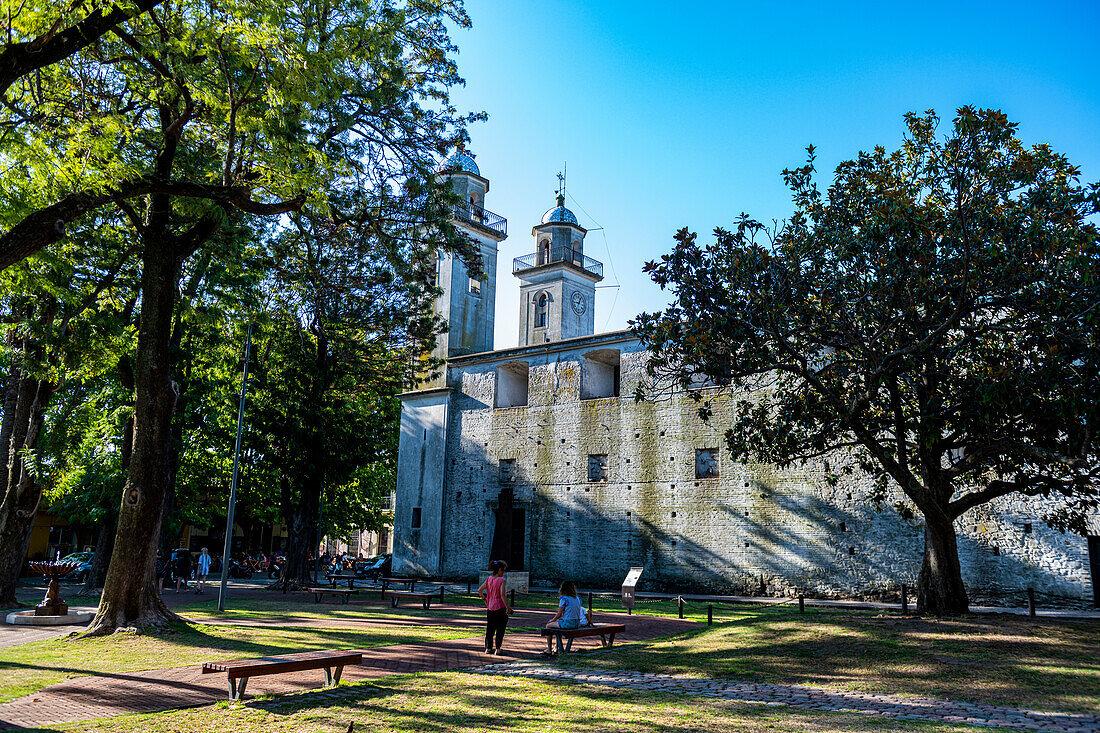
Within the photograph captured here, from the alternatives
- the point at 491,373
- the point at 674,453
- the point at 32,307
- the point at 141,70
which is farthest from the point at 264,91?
the point at 491,373

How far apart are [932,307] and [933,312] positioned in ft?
0.45

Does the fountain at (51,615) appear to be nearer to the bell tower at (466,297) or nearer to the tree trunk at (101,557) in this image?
the tree trunk at (101,557)

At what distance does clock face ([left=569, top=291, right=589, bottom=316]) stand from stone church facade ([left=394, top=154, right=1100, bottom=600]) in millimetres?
6849

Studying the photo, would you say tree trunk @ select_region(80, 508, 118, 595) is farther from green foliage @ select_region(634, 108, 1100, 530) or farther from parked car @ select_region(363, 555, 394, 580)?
green foliage @ select_region(634, 108, 1100, 530)

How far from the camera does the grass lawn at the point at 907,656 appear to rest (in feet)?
27.9

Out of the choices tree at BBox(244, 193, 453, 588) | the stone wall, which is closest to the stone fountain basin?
tree at BBox(244, 193, 453, 588)

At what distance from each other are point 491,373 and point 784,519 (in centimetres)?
1338

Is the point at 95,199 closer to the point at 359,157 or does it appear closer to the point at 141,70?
the point at 141,70

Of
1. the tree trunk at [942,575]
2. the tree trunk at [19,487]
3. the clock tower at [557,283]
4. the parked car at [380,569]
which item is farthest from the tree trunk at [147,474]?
the clock tower at [557,283]

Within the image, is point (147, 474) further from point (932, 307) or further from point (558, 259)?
point (558, 259)

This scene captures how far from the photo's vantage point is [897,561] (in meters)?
21.5

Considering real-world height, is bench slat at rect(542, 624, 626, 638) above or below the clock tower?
below

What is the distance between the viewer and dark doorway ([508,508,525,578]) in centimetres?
2917

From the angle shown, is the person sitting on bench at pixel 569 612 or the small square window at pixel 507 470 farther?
the small square window at pixel 507 470
